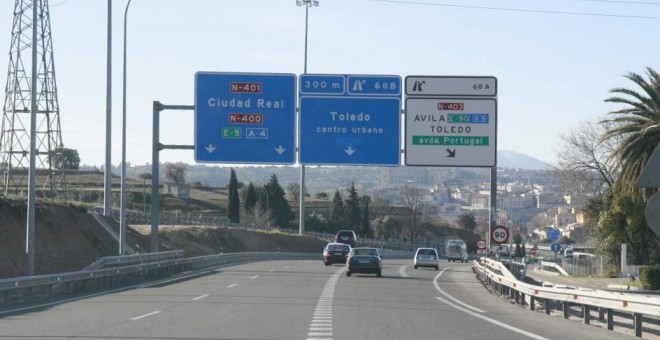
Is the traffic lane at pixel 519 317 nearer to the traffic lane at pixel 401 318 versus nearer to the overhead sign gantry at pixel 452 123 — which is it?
the traffic lane at pixel 401 318

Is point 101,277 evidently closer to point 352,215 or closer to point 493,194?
point 493,194

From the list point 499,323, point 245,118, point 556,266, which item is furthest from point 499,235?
point 556,266

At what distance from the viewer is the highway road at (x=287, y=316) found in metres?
16.1

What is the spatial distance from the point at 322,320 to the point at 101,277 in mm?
14998

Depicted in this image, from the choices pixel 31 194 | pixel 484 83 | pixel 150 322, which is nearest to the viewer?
pixel 150 322

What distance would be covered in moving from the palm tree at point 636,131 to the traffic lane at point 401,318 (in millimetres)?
15005

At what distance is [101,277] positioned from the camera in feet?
104

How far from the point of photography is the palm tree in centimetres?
4100

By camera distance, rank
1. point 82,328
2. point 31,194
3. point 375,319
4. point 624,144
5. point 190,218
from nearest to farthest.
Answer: point 82,328 < point 375,319 < point 31,194 < point 624,144 < point 190,218

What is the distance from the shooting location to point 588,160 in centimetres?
6806

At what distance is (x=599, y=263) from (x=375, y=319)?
4503 centimetres

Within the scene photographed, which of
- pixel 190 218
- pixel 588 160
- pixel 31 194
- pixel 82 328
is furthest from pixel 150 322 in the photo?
pixel 190 218

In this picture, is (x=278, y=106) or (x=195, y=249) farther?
(x=195, y=249)

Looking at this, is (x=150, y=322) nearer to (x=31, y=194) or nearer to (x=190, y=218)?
(x=31, y=194)
